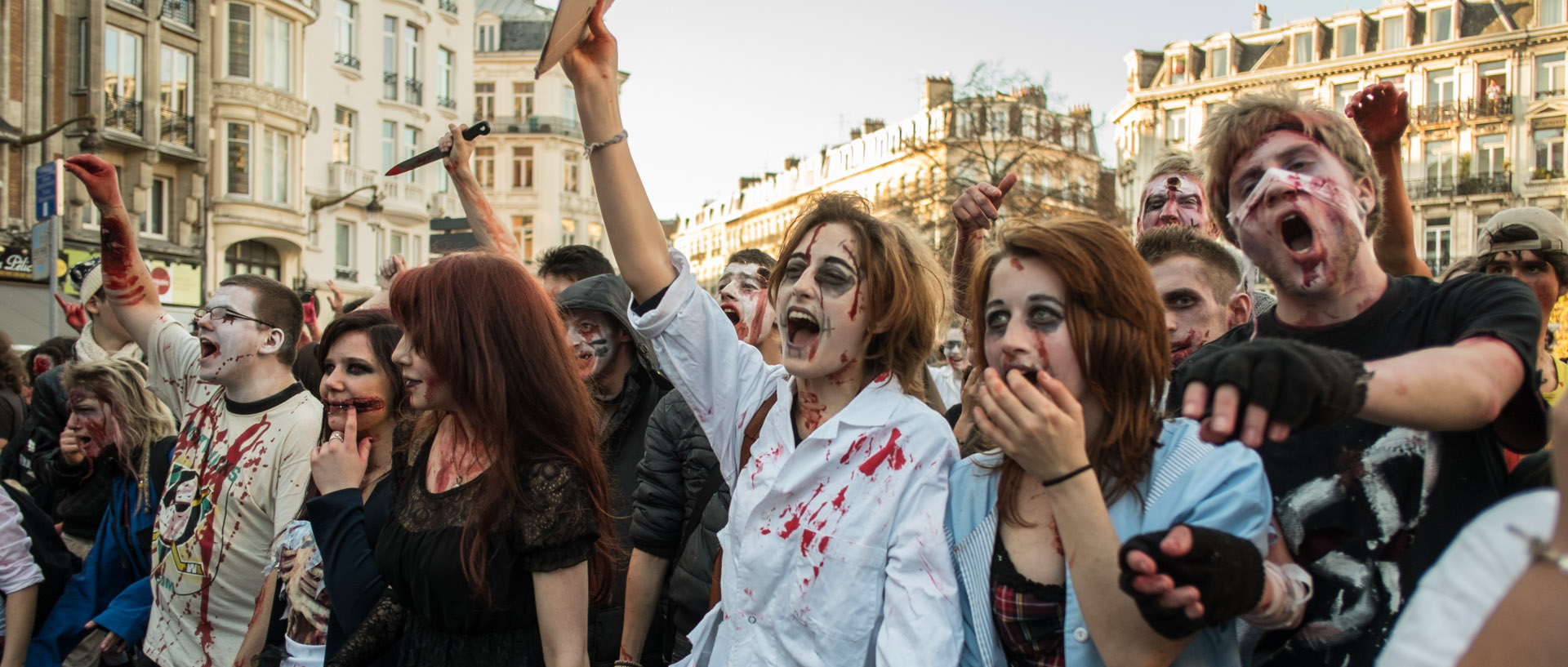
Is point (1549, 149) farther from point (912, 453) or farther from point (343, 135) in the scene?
point (912, 453)

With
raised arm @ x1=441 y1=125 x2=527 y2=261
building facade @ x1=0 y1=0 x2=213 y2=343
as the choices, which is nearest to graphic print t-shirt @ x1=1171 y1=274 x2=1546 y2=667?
raised arm @ x1=441 y1=125 x2=527 y2=261

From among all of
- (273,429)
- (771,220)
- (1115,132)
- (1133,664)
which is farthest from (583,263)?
(771,220)

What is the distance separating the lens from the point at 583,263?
16.0ft

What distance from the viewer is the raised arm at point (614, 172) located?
2516 millimetres

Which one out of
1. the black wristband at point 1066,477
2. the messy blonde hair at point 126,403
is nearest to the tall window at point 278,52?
the messy blonde hair at point 126,403

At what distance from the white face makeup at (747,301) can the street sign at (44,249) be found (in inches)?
405

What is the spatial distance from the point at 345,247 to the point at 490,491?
100 feet

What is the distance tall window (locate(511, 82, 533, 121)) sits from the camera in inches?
1622

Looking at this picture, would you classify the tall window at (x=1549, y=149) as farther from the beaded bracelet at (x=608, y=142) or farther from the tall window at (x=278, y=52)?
the beaded bracelet at (x=608, y=142)

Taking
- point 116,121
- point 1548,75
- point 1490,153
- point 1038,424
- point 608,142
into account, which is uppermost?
point 1548,75

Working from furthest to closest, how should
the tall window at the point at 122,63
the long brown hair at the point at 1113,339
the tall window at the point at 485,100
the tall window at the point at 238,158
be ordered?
the tall window at the point at 485,100 → the tall window at the point at 238,158 → the tall window at the point at 122,63 → the long brown hair at the point at 1113,339

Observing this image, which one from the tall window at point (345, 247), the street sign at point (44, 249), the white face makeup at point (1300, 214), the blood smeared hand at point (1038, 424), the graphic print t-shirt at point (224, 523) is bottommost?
the graphic print t-shirt at point (224, 523)

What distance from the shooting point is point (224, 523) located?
378cm

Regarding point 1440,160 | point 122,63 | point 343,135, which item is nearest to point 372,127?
point 343,135
